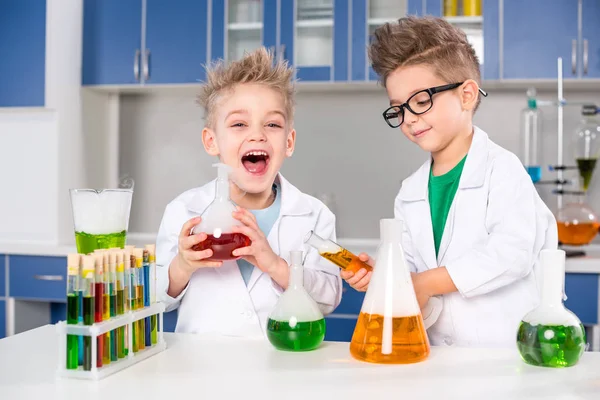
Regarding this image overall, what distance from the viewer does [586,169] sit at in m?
2.81

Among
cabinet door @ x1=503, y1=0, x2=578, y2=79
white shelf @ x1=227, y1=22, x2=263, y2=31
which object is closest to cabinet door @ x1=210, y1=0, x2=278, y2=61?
white shelf @ x1=227, y1=22, x2=263, y2=31

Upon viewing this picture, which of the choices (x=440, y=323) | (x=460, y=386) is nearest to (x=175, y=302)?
(x=440, y=323)

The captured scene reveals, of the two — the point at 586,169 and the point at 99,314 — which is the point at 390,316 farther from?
the point at 586,169

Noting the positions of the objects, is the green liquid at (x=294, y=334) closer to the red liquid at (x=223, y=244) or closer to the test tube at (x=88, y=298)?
the red liquid at (x=223, y=244)

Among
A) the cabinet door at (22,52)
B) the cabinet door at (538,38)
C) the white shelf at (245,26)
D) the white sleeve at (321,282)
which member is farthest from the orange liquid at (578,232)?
the cabinet door at (22,52)

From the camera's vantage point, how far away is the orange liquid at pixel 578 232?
2.66 meters

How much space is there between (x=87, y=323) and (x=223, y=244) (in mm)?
265

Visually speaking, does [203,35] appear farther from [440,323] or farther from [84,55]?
[440,323]

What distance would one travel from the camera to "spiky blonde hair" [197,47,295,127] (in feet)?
4.52

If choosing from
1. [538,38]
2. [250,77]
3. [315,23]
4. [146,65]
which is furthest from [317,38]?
[250,77]

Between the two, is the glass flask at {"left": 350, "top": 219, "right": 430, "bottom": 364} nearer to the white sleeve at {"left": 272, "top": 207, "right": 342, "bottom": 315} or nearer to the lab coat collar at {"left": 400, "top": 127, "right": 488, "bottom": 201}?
the white sleeve at {"left": 272, "top": 207, "right": 342, "bottom": 315}

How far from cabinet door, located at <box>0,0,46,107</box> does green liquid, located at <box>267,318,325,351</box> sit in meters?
2.40

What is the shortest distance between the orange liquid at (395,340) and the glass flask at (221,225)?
0.24 meters

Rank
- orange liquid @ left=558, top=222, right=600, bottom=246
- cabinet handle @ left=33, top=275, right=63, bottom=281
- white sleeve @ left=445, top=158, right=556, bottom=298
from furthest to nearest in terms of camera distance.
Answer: cabinet handle @ left=33, top=275, right=63, bottom=281 → orange liquid @ left=558, top=222, right=600, bottom=246 → white sleeve @ left=445, top=158, right=556, bottom=298
